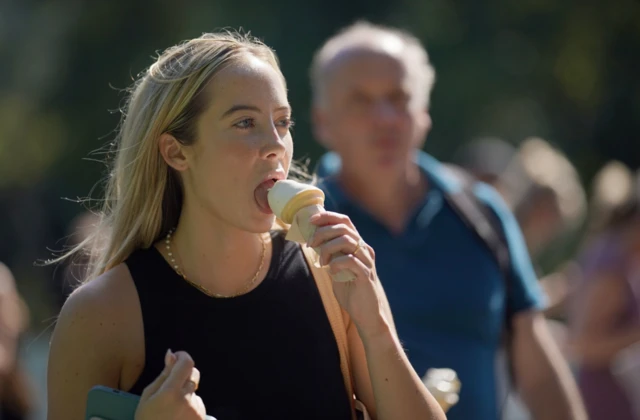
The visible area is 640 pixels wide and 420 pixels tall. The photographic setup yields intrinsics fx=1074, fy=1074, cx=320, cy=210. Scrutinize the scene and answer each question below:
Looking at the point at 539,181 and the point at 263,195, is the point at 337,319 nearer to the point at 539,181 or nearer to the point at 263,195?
the point at 263,195

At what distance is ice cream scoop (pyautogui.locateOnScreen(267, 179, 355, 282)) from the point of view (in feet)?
8.89

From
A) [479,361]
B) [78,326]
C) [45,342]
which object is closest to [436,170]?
[479,361]

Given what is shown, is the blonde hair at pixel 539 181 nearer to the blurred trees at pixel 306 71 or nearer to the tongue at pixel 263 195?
the tongue at pixel 263 195

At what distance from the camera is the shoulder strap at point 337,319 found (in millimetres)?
2992

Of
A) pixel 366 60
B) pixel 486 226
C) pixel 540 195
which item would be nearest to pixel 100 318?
pixel 486 226

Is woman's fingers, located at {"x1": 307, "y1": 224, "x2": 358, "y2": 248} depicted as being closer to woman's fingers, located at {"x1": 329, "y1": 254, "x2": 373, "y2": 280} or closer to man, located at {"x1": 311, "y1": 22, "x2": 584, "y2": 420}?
woman's fingers, located at {"x1": 329, "y1": 254, "x2": 373, "y2": 280}

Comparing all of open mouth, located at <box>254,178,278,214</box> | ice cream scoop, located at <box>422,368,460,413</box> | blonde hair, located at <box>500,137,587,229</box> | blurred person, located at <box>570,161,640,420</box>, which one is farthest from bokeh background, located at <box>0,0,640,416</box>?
open mouth, located at <box>254,178,278,214</box>

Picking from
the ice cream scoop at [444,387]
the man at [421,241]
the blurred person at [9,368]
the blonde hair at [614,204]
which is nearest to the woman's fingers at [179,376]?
the ice cream scoop at [444,387]

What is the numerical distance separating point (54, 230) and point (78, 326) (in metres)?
14.7

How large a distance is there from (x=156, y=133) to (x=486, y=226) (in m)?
1.66

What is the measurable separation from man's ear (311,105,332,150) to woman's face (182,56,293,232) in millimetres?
1663

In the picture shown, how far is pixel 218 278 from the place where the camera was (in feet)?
10.0

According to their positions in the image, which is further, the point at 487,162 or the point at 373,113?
the point at 487,162

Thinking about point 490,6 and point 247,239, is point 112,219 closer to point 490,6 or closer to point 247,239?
point 247,239
